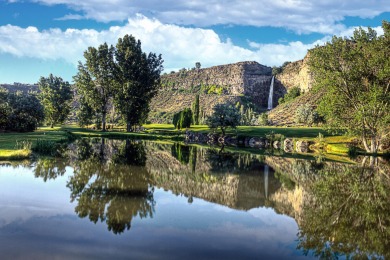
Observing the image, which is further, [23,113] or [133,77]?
[133,77]

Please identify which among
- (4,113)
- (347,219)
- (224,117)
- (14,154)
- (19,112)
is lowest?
(347,219)

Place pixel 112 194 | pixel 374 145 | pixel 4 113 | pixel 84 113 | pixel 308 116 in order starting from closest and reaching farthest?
pixel 112 194, pixel 374 145, pixel 4 113, pixel 84 113, pixel 308 116

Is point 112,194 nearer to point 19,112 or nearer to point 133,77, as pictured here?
point 19,112

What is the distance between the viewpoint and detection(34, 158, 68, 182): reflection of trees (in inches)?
750

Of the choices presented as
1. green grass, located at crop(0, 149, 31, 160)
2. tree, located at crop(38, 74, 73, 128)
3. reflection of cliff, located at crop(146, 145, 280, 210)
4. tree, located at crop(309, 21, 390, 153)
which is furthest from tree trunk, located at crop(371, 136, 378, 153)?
tree, located at crop(38, 74, 73, 128)

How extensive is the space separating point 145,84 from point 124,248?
2519 inches

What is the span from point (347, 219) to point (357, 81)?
117 feet

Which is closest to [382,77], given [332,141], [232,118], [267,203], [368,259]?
[332,141]

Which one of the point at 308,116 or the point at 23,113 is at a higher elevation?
the point at 308,116

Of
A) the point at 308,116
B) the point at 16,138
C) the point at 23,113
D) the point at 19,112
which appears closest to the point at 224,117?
the point at 308,116

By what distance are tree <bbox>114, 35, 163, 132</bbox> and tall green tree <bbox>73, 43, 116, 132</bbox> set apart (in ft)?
6.25

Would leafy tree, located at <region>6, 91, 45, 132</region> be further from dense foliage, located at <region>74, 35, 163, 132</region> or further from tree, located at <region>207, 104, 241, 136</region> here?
tree, located at <region>207, 104, 241, 136</region>

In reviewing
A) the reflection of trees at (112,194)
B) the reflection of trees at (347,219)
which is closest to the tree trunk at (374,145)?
the reflection of trees at (347,219)

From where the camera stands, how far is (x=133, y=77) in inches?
2749
